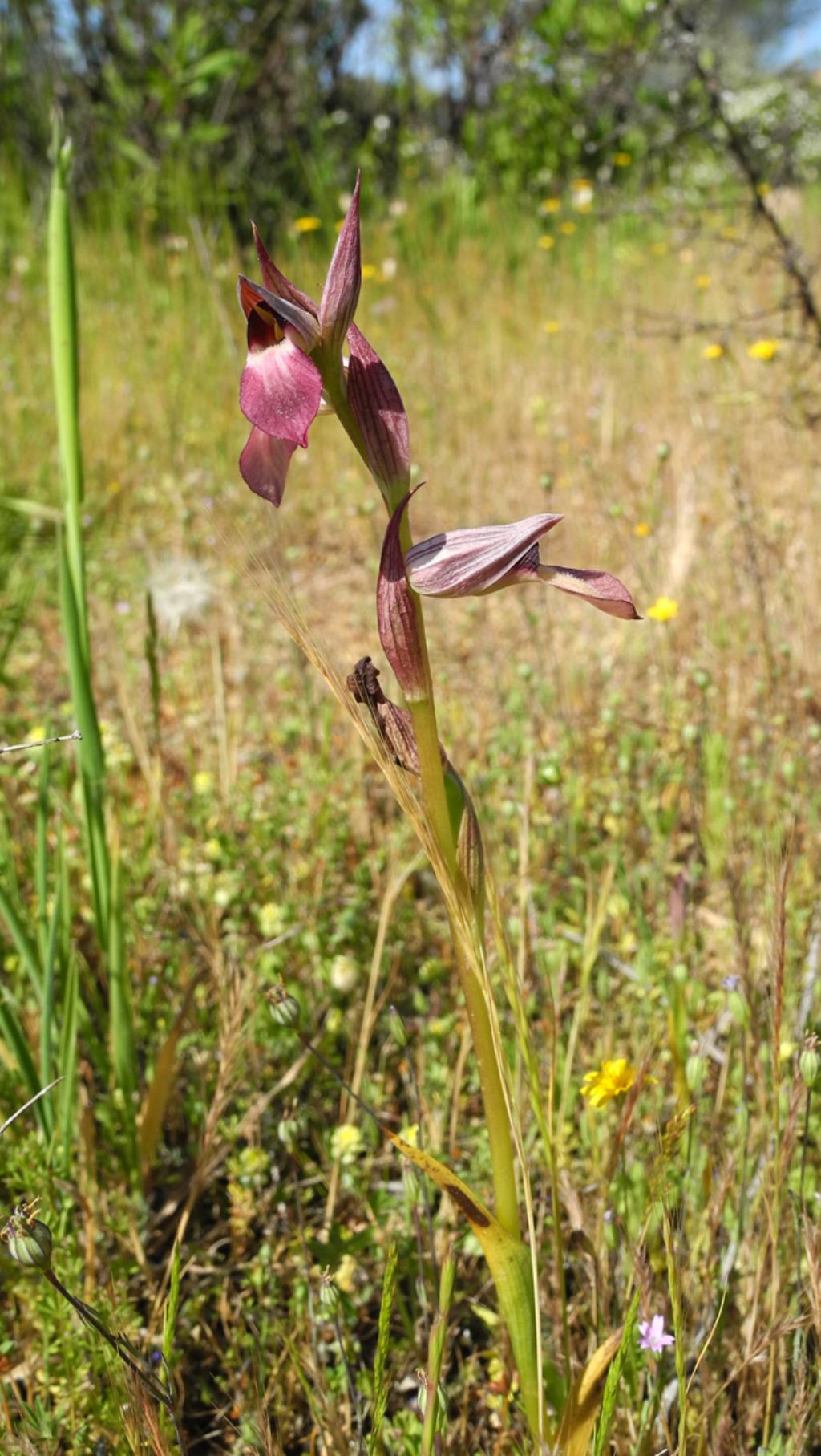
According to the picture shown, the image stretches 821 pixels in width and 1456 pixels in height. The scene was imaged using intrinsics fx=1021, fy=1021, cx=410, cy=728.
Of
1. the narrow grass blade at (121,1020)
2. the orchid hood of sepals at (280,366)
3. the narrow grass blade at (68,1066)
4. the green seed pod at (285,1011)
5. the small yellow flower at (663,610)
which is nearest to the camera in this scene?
the orchid hood of sepals at (280,366)

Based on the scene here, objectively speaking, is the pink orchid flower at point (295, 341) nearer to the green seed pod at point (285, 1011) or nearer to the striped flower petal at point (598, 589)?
the striped flower petal at point (598, 589)

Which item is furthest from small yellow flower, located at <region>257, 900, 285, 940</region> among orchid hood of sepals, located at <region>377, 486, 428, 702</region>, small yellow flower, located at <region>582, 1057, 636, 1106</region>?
orchid hood of sepals, located at <region>377, 486, 428, 702</region>

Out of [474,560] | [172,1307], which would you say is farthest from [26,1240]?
[474,560]

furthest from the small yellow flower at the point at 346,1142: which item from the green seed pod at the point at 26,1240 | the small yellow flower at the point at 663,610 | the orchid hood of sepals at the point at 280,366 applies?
the small yellow flower at the point at 663,610

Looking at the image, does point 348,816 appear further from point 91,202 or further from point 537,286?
point 91,202

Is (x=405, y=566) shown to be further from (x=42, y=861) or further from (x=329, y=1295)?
(x=42, y=861)
